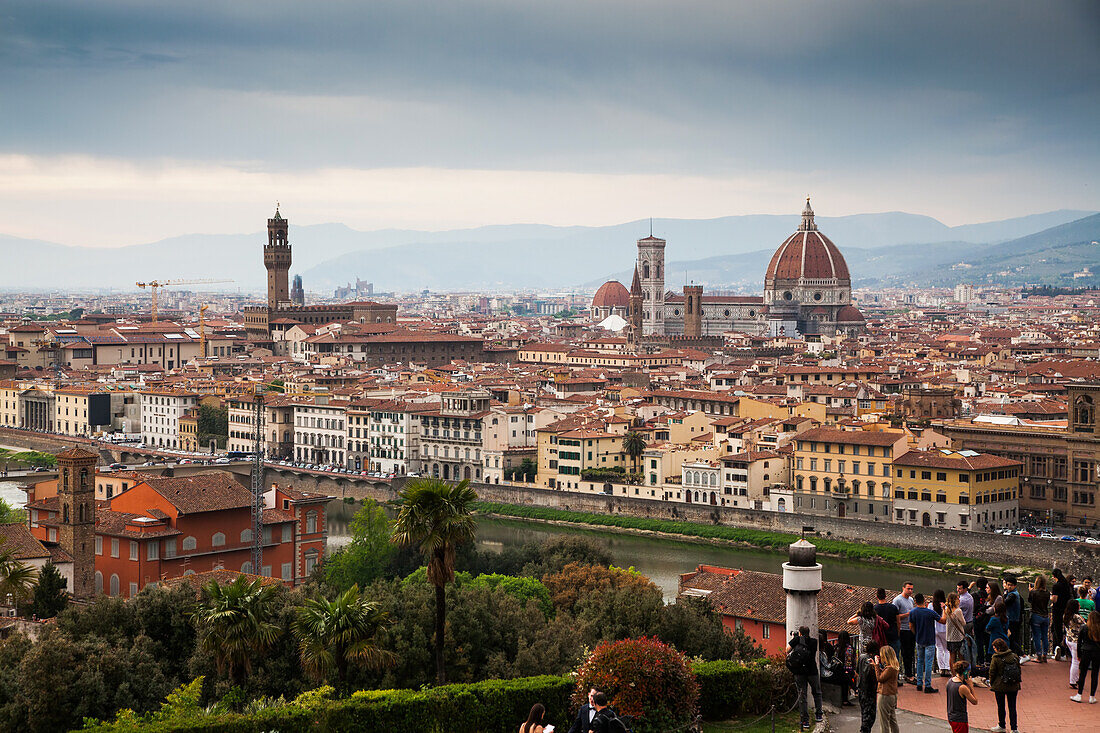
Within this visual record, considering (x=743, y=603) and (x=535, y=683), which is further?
(x=743, y=603)

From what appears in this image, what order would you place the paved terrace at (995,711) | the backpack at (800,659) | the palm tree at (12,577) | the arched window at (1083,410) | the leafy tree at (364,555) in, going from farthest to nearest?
the arched window at (1083,410) < the leafy tree at (364,555) < the palm tree at (12,577) < the backpack at (800,659) < the paved terrace at (995,711)

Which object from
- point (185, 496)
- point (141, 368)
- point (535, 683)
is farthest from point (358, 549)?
point (141, 368)

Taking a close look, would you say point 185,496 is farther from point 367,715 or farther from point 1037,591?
point 1037,591

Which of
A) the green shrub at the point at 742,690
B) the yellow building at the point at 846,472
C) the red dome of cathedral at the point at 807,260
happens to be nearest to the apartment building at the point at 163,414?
the yellow building at the point at 846,472

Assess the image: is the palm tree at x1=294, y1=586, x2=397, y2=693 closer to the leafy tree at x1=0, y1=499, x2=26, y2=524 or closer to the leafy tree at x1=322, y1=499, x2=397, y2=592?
the leafy tree at x1=322, y1=499, x2=397, y2=592

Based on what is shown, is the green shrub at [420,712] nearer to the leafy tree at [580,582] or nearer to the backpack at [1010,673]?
the backpack at [1010,673]

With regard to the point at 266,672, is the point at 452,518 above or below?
above
